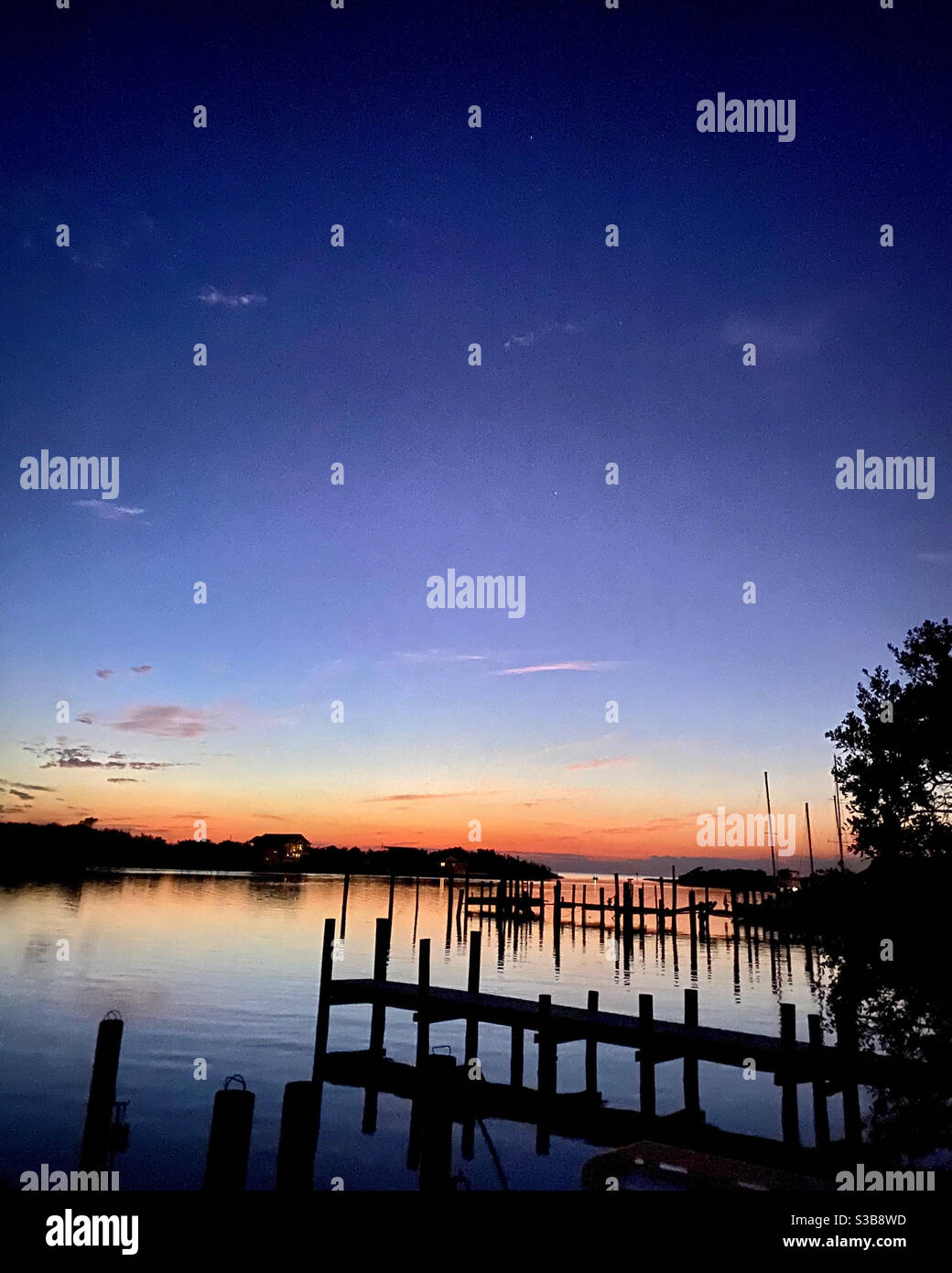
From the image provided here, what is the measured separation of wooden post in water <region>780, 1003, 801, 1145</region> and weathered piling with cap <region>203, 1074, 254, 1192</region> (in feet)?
35.9

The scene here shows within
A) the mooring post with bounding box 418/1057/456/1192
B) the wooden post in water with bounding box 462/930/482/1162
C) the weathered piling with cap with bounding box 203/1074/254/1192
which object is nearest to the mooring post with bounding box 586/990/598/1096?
the wooden post in water with bounding box 462/930/482/1162

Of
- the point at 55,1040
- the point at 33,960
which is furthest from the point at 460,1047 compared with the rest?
the point at 33,960

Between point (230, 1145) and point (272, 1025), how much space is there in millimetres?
28036

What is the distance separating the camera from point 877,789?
37031 mm

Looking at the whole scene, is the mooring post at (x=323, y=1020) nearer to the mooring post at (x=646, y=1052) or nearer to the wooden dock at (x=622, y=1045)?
the wooden dock at (x=622, y=1045)

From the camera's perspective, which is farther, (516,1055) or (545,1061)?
(516,1055)

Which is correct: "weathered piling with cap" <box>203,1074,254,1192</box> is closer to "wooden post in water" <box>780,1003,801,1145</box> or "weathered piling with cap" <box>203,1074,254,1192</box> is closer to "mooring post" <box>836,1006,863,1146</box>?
"wooden post in water" <box>780,1003,801,1145</box>

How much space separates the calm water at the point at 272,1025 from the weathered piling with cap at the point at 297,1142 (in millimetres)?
9583

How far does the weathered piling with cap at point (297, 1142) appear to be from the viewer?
868cm

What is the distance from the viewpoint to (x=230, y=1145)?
8.36 meters

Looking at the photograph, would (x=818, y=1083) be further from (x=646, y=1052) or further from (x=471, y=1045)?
(x=471, y=1045)

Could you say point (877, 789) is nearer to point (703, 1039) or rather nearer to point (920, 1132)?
point (920, 1132)

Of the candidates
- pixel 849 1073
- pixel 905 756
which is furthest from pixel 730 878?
pixel 849 1073
